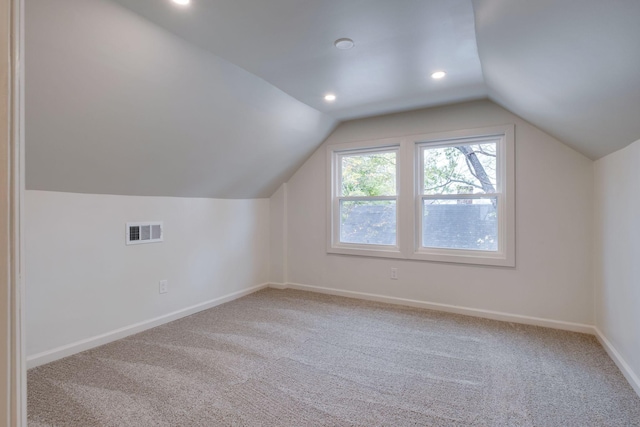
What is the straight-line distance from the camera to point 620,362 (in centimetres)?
240

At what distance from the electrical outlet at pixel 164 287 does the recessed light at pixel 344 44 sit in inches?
107

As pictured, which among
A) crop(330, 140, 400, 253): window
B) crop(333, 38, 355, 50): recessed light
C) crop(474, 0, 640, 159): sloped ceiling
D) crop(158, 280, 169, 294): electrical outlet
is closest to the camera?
crop(474, 0, 640, 159): sloped ceiling

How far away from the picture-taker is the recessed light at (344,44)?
7.38ft

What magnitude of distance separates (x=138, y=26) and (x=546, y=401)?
3.30 metres

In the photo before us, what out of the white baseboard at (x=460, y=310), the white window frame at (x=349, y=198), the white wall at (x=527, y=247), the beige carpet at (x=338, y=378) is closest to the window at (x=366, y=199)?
the white window frame at (x=349, y=198)

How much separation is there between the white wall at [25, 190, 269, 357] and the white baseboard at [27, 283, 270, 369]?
36 mm

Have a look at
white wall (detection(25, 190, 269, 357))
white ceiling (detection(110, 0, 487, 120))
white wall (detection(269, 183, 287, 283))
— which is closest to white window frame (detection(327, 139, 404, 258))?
white wall (detection(269, 183, 287, 283))

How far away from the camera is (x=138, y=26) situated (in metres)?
2.01

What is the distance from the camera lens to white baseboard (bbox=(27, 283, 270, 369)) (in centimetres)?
247

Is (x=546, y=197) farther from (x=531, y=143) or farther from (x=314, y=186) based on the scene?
(x=314, y=186)

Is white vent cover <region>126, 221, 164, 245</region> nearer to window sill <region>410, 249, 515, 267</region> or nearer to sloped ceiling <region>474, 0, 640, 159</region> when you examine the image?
window sill <region>410, 249, 515, 267</region>

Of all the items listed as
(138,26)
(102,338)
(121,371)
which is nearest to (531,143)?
(138,26)

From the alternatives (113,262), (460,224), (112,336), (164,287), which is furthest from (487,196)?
(112,336)

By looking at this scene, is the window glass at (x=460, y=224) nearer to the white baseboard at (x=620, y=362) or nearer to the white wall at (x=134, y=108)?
the white baseboard at (x=620, y=362)
